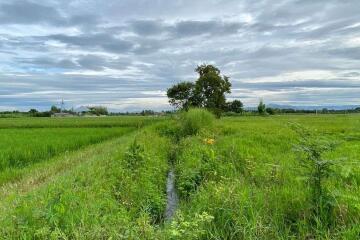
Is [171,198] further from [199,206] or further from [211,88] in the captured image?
[211,88]

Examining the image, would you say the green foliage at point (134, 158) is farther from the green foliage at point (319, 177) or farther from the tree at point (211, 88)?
the tree at point (211, 88)

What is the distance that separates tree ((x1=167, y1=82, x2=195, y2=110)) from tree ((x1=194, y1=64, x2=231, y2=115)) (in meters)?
4.92

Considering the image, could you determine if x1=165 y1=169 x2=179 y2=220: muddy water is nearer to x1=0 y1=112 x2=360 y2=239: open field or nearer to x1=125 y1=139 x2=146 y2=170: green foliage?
x1=0 y1=112 x2=360 y2=239: open field

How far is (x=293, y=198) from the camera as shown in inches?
220

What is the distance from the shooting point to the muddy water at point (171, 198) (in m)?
7.09

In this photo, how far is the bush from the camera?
2316 cm

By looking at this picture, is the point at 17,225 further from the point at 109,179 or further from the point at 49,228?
the point at 109,179

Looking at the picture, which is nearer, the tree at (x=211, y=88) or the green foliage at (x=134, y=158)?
the green foliage at (x=134, y=158)

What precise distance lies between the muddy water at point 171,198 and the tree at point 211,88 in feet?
113

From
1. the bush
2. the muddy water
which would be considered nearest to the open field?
the muddy water

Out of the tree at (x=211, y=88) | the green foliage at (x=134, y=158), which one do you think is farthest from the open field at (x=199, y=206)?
the tree at (x=211, y=88)

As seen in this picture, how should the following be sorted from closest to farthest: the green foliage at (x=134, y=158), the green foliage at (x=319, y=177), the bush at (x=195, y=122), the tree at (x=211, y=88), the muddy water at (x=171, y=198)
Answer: the green foliage at (x=319, y=177), the muddy water at (x=171, y=198), the green foliage at (x=134, y=158), the bush at (x=195, y=122), the tree at (x=211, y=88)

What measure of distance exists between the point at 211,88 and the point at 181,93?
1004 cm

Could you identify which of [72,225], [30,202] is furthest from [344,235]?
[30,202]
